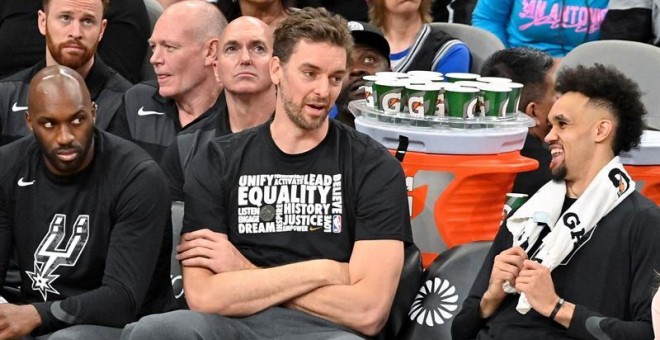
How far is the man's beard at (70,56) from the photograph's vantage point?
18.9ft

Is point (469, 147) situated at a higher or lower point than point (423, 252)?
higher

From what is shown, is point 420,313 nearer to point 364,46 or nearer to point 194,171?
point 194,171

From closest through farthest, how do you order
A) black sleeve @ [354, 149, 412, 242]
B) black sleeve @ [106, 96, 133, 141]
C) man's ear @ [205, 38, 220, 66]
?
black sleeve @ [354, 149, 412, 242]
black sleeve @ [106, 96, 133, 141]
man's ear @ [205, 38, 220, 66]

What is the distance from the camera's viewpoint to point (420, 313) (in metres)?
4.60

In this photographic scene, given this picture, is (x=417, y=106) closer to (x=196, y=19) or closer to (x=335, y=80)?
(x=335, y=80)

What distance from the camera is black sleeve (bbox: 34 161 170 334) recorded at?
436 centimetres

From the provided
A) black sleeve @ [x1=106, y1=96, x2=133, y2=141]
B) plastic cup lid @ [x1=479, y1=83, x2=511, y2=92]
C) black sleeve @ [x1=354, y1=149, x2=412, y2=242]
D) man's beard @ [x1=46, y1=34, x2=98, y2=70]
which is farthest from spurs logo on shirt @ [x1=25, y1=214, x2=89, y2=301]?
plastic cup lid @ [x1=479, y1=83, x2=511, y2=92]

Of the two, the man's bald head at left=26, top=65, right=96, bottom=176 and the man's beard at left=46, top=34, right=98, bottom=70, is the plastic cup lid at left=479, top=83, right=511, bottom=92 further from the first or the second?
the man's beard at left=46, top=34, right=98, bottom=70

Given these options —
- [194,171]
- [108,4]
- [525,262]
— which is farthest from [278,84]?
[108,4]

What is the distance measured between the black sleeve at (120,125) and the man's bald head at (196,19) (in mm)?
437

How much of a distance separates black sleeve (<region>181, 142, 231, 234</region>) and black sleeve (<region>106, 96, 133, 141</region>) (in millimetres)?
Answer: 1106

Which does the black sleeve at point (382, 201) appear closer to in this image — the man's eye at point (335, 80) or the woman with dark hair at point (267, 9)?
the man's eye at point (335, 80)

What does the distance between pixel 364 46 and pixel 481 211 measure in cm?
125

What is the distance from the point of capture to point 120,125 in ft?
18.4
